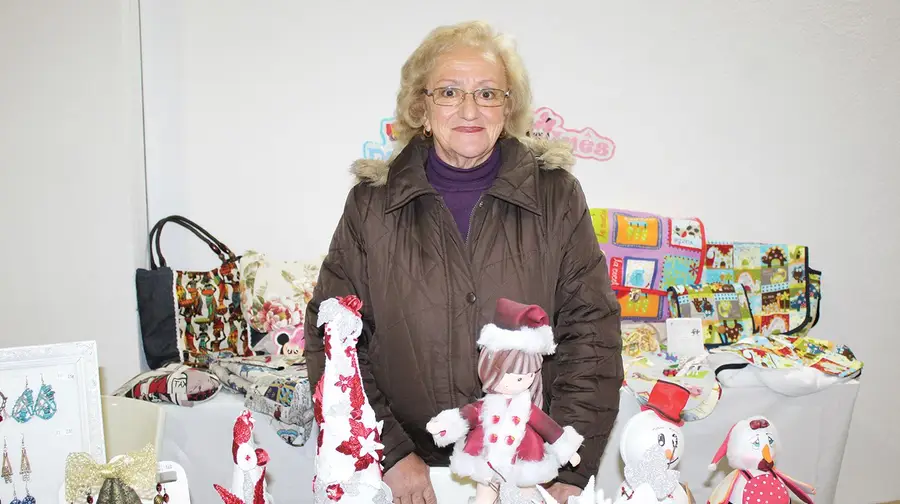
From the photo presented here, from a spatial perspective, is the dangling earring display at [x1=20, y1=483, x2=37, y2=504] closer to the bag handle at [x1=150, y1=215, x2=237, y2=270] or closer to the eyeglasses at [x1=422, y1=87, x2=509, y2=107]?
the eyeglasses at [x1=422, y1=87, x2=509, y2=107]

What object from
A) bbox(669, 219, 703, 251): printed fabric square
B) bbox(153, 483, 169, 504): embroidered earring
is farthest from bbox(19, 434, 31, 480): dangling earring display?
bbox(669, 219, 703, 251): printed fabric square

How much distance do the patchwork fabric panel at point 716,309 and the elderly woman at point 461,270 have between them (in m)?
1.92

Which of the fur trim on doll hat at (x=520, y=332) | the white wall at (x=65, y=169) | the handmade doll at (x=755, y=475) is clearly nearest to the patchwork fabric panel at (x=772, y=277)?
the handmade doll at (x=755, y=475)

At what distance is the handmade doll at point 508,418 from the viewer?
4.12ft

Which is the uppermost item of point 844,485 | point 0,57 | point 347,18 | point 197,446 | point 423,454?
point 347,18

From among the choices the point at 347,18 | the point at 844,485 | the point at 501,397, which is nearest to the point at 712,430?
the point at 844,485

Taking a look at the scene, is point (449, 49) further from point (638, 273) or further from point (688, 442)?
point (638, 273)

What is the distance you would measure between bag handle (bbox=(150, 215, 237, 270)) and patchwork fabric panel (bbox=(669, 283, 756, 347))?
2.06 m

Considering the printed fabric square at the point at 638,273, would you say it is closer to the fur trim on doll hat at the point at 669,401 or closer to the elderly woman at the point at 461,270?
the elderly woman at the point at 461,270

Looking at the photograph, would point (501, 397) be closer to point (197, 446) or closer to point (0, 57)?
point (197, 446)

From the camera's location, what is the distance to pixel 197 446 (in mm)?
2678

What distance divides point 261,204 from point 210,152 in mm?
328

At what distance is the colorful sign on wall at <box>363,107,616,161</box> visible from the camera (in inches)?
140

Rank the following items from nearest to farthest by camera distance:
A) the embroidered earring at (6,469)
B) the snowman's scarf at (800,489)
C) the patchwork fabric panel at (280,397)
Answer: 1. the embroidered earring at (6,469)
2. the snowman's scarf at (800,489)
3. the patchwork fabric panel at (280,397)
